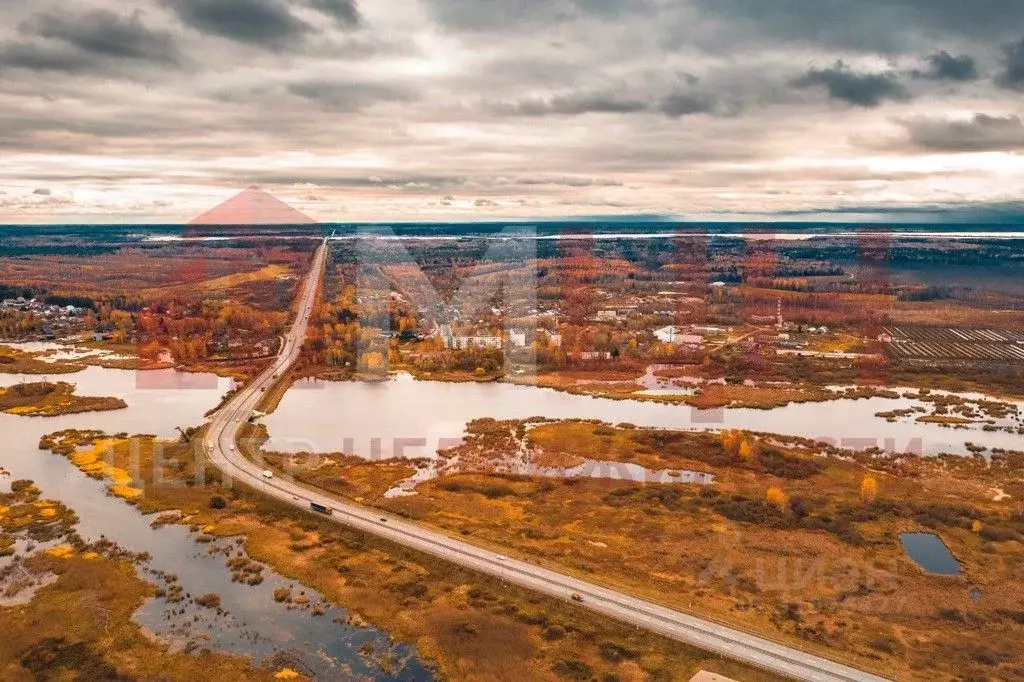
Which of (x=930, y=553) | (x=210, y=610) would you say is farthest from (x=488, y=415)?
(x=930, y=553)

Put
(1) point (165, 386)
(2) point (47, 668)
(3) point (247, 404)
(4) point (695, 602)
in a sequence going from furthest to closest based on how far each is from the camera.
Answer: (1) point (165, 386) → (3) point (247, 404) → (4) point (695, 602) → (2) point (47, 668)

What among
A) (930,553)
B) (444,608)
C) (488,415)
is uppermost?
(488,415)

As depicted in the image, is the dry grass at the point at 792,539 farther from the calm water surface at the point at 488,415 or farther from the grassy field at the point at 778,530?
the calm water surface at the point at 488,415

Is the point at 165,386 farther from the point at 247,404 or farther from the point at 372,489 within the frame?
the point at 372,489

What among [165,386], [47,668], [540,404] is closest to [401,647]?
[47,668]

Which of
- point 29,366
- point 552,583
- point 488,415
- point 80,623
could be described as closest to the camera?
point 80,623

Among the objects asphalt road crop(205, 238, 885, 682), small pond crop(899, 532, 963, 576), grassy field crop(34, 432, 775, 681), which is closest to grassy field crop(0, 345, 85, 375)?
asphalt road crop(205, 238, 885, 682)

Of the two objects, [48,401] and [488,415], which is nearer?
[488,415]

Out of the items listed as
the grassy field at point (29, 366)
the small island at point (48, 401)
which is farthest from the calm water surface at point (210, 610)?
the grassy field at point (29, 366)

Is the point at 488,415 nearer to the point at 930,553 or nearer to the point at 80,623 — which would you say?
the point at 930,553
